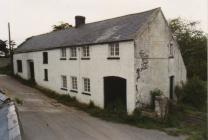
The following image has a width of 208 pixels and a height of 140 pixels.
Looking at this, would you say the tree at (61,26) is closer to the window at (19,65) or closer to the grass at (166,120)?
the window at (19,65)

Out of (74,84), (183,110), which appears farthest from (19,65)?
(183,110)

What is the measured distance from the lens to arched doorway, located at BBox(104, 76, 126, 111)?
2047 cm

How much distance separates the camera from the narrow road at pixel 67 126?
47.5 ft

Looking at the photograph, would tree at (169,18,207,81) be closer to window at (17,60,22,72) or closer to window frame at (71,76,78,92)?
window frame at (71,76,78,92)

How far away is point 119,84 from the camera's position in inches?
821

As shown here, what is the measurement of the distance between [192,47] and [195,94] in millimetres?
14899

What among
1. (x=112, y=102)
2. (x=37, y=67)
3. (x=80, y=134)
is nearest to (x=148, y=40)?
(x=112, y=102)

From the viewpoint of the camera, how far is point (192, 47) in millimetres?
35375

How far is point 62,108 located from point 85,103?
201cm

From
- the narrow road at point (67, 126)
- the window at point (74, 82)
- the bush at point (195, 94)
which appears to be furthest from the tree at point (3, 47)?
the bush at point (195, 94)

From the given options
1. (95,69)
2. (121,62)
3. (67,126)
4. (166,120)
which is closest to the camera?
(67,126)

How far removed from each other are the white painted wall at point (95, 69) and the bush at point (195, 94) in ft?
21.2

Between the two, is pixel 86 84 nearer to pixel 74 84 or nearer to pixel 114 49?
pixel 74 84

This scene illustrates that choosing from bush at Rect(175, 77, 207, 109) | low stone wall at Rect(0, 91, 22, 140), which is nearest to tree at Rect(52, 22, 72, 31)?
bush at Rect(175, 77, 207, 109)
